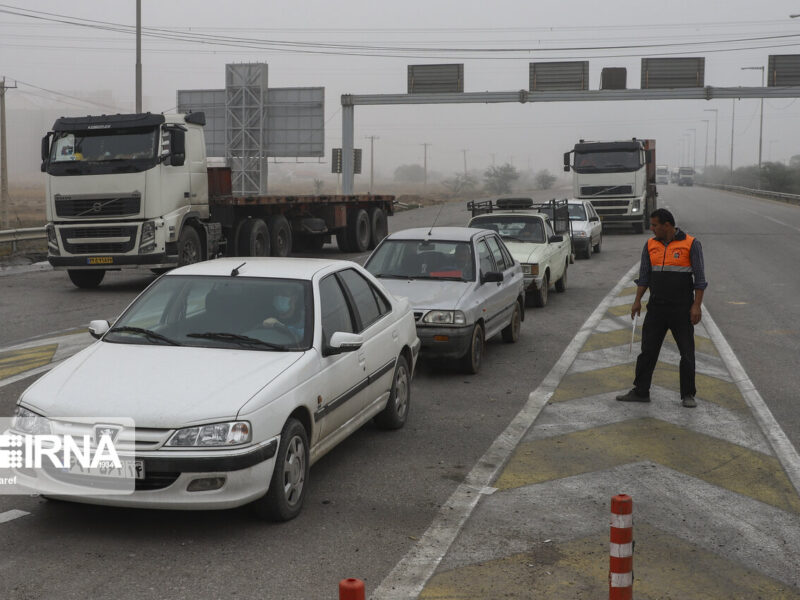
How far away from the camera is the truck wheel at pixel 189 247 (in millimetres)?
18170

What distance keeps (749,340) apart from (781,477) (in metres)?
6.12

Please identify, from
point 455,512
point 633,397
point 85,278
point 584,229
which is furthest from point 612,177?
point 455,512

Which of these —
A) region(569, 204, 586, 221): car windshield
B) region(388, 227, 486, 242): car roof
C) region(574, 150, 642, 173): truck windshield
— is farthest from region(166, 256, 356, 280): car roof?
region(574, 150, 642, 173): truck windshield

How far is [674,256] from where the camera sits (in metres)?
8.72

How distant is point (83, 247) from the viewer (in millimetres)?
17672

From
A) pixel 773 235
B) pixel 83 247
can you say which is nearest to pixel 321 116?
pixel 773 235

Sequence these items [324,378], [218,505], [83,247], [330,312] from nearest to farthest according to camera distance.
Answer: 1. [218,505]
2. [324,378]
3. [330,312]
4. [83,247]

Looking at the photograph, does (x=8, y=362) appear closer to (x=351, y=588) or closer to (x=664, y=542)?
(x=664, y=542)

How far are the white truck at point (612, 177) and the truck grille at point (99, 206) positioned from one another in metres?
18.9

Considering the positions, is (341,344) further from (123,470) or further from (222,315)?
(123,470)

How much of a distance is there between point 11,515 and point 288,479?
1.60 metres

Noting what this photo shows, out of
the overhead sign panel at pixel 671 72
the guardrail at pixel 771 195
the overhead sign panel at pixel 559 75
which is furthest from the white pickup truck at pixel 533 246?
the guardrail at pixel 771 195

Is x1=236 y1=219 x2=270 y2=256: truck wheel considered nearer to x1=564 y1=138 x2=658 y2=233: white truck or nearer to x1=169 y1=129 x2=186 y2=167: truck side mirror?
x1=169 y1=129 x2=186 y2=167: truck side mirror

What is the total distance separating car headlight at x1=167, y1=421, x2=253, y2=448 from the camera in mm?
5199
